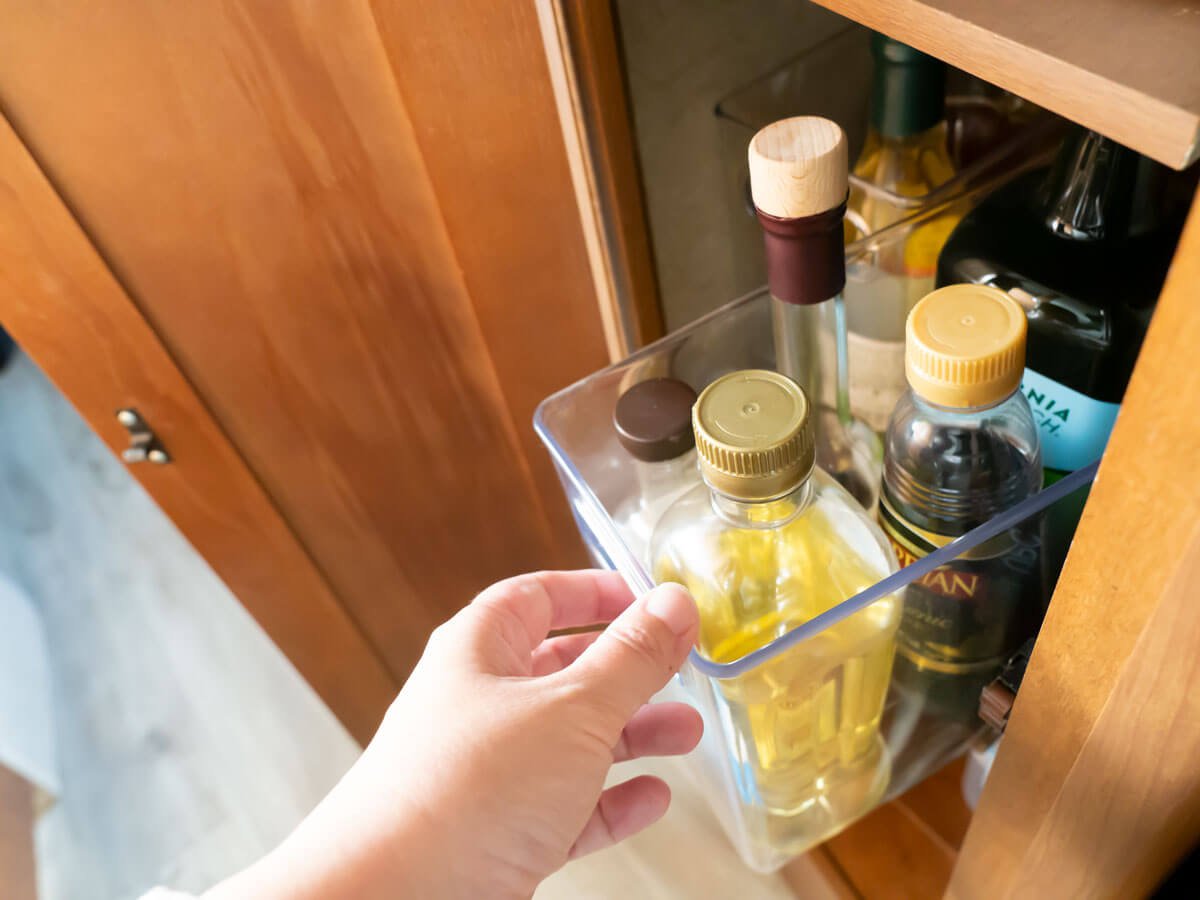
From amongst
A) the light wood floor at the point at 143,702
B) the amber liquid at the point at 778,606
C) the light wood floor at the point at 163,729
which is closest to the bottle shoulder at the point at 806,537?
the amber liquid at the point at 778,606

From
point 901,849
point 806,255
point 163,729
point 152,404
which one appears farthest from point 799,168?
point 163,729

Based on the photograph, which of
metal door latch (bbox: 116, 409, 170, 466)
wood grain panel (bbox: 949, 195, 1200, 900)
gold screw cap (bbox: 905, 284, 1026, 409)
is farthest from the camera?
metal door latch (bbox: 116, 409, 170, 466)

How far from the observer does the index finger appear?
49cm

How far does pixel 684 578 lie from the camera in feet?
1.57

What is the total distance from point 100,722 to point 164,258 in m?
0.96

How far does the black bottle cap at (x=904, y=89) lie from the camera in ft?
1.61

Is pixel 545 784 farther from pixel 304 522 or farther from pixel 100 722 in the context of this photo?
pixel 100 722

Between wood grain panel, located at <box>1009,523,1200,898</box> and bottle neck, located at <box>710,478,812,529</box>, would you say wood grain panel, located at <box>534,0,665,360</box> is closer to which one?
bottle neck, located at <box>710,478,812,529</box>

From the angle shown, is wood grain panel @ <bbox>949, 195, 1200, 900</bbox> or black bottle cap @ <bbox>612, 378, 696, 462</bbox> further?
black bottle cap @ <bbox>612, 378, 696, 462</bbox>

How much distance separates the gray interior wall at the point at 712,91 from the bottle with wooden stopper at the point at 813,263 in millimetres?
160

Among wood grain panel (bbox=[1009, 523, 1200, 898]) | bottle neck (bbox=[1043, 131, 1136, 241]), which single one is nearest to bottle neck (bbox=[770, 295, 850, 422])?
bottle neck (bbox=[1043, 131, 1136, 241])

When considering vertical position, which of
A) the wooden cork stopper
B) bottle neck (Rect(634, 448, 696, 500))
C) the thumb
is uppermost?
the wooden cork stopper

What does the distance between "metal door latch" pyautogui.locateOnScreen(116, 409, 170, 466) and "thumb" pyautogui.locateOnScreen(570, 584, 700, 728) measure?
35 cm

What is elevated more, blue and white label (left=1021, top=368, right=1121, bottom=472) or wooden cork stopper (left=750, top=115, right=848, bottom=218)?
wooden cork stopper (left=750, top=115, right=848, bottom=218)
